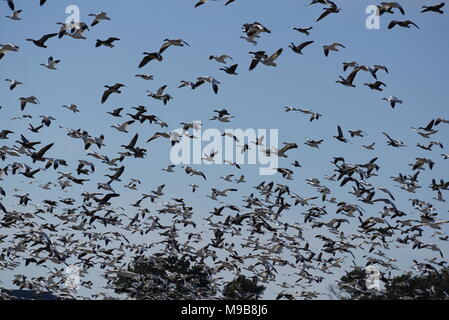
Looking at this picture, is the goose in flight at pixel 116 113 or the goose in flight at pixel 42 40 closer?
the goose in flight at pixel 42 40

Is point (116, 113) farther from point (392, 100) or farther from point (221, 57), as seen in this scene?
point (392, 100)

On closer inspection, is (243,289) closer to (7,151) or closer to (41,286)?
(41,286)

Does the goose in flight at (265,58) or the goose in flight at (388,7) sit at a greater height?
the goose in flight at (388,7)

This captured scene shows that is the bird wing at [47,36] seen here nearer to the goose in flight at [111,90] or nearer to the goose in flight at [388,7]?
the goose in flight at [111,90]

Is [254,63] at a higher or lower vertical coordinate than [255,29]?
lower

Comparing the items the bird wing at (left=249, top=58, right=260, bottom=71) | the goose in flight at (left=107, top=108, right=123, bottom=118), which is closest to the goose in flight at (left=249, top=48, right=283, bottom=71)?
the bird wing at (left=249, top=58, right=260, bottom=71)

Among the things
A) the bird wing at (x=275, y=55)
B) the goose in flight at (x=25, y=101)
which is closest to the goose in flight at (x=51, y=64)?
the goose in flight at (x=25, y=101)

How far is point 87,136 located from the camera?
1668 inches

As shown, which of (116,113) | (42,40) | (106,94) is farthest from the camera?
(116,113)

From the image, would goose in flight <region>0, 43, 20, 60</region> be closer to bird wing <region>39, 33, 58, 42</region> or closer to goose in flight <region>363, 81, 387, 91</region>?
bird wing <region>39, 33, 58, 42</region>

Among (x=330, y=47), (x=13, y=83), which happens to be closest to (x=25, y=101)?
(x=13, y=83)
